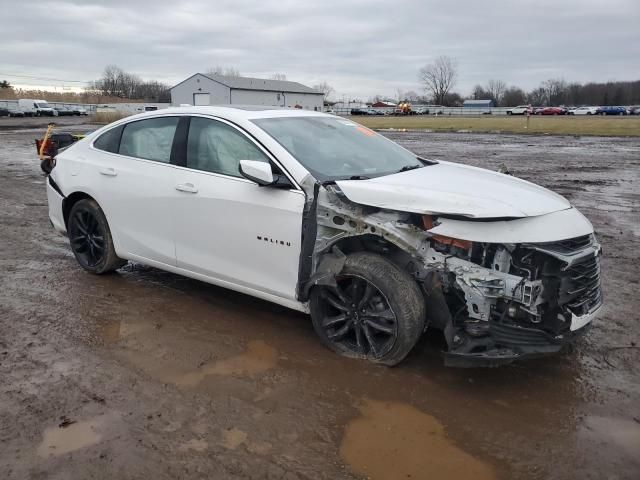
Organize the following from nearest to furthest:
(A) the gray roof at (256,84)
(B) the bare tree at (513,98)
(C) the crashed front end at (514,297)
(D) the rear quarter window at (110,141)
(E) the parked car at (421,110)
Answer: (C) the crashed front end at (514,297), (D) the rear quarter window at (110,141), (A) the gray roof at (256,84), (E) the parked car at (421,110), (B) the bare tree at (513,98)

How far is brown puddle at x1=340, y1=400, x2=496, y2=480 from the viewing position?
2803 mm

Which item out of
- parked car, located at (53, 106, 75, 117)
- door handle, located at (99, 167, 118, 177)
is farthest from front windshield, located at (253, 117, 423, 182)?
parked car, located at (53, 106, 75, 117)

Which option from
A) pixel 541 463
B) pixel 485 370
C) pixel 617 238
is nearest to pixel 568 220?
pixel 485 370

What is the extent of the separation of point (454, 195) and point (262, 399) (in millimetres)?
1761

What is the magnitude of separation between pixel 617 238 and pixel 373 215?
5.04 m

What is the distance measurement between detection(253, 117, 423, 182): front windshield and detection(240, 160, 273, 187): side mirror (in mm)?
314

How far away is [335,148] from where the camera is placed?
4.54m

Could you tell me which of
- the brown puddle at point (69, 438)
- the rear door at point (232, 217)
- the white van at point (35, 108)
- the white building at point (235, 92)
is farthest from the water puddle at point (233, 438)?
the white building at point (235, 92)

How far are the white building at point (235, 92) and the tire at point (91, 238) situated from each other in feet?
219

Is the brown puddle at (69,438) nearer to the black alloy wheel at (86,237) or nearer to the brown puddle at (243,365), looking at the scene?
the brown puddle at (243,365)

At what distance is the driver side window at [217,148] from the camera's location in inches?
171

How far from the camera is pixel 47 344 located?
13.7 ft

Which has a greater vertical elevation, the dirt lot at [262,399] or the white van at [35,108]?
the white van at [35,108]

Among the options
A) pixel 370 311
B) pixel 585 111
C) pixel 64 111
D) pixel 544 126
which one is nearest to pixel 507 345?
pixel 370 311
